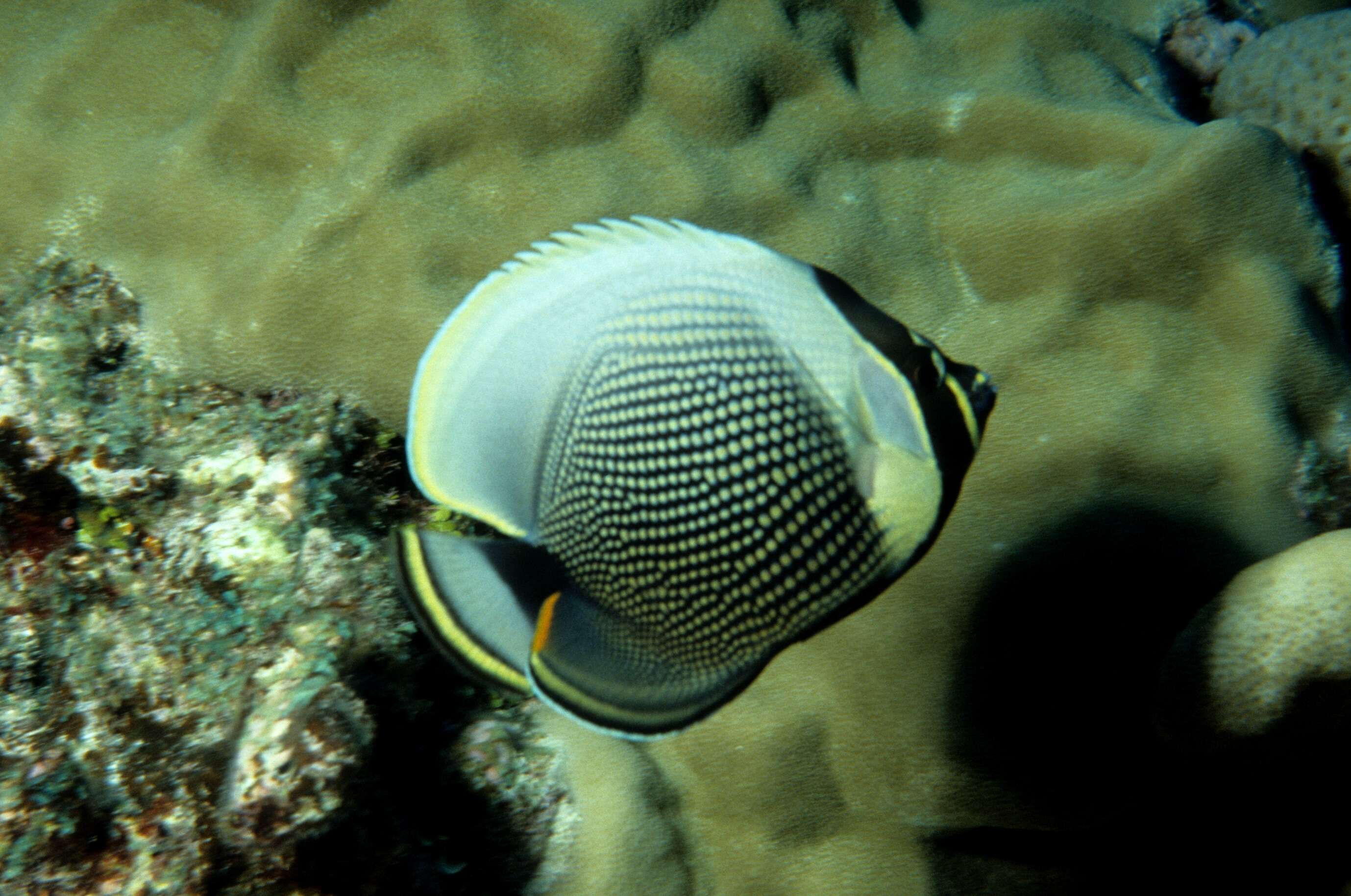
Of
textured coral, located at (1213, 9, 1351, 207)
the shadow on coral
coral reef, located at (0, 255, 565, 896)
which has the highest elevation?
textured coral, located at (1213, 9, 1351, 207)

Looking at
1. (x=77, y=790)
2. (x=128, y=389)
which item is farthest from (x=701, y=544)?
(x=128, y=389)

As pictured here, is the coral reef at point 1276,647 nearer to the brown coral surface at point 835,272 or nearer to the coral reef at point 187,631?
the brown coral surface at point 835,272

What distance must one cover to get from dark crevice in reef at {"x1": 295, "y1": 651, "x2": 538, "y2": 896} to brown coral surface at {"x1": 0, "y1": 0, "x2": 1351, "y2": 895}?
265mm

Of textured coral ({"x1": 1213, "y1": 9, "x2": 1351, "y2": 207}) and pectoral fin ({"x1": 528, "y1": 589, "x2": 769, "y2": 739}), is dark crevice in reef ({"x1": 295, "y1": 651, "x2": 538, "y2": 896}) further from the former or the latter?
textured coral ({"x1": 1213, "y1": 9, "x2": 1351, "y2": 207})

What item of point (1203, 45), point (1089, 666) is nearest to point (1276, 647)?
point (1089, 666)

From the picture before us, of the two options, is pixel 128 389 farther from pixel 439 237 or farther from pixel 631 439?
pixel 631 439

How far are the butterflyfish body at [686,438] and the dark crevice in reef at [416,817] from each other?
834mm

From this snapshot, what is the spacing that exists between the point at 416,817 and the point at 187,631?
2.71ft

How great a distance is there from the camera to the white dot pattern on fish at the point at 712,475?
1.27 metres

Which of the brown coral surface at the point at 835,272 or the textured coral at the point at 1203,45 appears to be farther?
the textured coral at the point at 1203,45

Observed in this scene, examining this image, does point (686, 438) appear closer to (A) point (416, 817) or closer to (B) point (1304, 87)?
(A) point (416, 817)

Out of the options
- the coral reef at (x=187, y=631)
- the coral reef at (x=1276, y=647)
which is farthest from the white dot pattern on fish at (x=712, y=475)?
the coral reef at (x=1276, y=647)

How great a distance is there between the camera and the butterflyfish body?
1.27 meters

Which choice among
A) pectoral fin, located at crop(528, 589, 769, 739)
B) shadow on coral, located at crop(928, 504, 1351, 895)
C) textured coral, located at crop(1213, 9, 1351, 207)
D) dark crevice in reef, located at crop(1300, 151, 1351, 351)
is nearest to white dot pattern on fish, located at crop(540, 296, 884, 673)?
pectoral fin, located at crop(528, 589, 769, 739)
